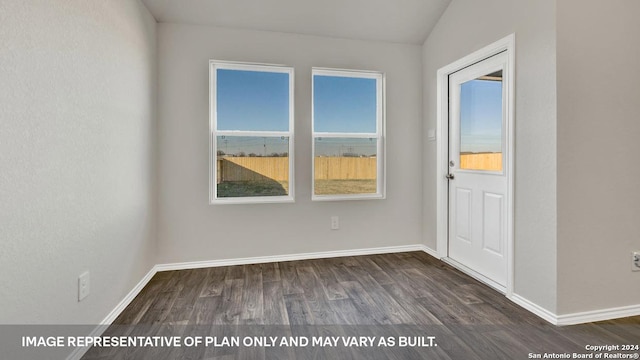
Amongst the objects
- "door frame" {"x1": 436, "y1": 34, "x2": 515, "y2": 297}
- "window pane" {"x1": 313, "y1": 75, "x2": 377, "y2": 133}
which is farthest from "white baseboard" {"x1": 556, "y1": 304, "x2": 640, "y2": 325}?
"window pane" {"x1": 313, "y1": 75, "x2": 377, "y2": 133}

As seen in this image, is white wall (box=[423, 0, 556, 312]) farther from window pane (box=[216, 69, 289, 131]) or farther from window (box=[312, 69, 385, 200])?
window pane (box=[216, 69, 289, 131])

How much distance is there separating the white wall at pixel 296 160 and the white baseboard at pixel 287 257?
0.15 ft

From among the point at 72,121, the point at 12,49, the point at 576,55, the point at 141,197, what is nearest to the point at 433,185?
the point at 576,55

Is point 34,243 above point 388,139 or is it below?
below

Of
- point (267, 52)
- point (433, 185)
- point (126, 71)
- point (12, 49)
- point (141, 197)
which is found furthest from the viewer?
point (433, 185)

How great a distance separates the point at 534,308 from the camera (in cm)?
203

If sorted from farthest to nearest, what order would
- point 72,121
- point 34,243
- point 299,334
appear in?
point 299,334 < point 72,121 < point 34,243

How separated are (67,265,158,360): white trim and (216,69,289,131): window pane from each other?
156cm

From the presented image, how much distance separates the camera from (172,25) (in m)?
2.83

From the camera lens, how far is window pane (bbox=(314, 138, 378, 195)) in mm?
3252

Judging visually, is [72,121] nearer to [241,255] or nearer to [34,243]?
[34,243]

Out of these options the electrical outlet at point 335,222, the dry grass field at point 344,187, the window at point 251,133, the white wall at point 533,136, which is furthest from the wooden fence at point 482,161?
the window at point 251,133

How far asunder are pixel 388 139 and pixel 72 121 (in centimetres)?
275

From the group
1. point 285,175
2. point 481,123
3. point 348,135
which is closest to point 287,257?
point 285,175
